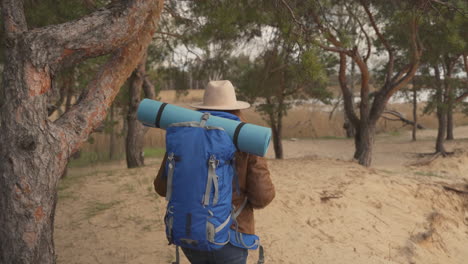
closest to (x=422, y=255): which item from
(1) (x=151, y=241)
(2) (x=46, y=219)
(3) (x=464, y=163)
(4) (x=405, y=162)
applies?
(1) (x=151, y=241)

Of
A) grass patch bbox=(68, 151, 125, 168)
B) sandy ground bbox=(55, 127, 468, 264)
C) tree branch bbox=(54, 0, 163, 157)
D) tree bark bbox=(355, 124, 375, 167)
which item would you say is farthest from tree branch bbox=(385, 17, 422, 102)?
grass patch bbox=(68, 151, 125, 168)

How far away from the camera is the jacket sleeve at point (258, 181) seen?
2.36m

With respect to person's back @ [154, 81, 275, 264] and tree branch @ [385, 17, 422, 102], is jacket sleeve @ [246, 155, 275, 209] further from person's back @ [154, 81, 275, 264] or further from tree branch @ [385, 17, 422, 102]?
tree branch @ [385, 17, 422, 102]

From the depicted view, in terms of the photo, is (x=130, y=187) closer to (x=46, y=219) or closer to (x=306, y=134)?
(x=46, y=219)

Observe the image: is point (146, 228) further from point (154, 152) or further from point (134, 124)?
point (154, 152)

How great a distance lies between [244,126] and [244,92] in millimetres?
10240

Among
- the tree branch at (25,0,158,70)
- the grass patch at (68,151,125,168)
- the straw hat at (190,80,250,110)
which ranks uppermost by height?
the tree branch at (25,0,158,70)

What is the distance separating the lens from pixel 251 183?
7.81 ft

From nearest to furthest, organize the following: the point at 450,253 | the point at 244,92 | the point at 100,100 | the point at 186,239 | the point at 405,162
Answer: the point at 186,239 < the point at 100,100 < the point at 450,253 < the point at 244,92 < the point at 405,162

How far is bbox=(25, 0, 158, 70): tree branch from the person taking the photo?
272 centimetres

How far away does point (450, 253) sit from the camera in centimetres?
587

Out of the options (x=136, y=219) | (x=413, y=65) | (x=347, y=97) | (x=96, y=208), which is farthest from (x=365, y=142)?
(x=96, y=208)

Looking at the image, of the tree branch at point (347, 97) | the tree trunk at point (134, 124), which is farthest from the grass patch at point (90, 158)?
the tree branch at point (347, 97)

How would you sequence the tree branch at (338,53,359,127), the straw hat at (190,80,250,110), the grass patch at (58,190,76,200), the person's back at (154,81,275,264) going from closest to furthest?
the person's back at (154,81,275,264), the straw hat at (190,80,250,110), the grass patch at (58,190,76,200), the tree branch at (338,53,359,127)
